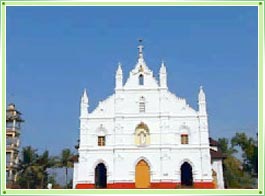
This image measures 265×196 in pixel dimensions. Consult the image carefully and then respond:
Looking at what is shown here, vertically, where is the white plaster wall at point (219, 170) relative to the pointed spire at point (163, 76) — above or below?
below

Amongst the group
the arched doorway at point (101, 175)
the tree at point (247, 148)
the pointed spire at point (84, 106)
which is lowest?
the arched doorway at point (101, 175)

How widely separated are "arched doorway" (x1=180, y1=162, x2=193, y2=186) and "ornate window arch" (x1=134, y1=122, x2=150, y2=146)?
207cm

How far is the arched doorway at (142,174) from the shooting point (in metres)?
18.8

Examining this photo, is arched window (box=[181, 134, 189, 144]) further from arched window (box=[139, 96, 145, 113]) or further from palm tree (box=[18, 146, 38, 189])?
palm tree (box=[18, 146, 38, 189])

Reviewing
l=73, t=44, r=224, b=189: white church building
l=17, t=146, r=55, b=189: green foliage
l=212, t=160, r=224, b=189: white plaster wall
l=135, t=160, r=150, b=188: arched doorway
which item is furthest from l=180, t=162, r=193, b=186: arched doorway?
l=17, t=146, r=55, b=189: green foliage

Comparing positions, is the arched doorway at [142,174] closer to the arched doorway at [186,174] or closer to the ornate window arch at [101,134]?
the arched doorway at [186,174]

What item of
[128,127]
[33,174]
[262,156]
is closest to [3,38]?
[262,156]

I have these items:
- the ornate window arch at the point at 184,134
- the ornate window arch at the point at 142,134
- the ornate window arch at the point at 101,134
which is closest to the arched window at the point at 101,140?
the ornate window arch at the point at 101,134

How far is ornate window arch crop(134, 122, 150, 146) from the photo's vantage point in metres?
19.5

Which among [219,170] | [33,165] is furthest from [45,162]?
[219,170]

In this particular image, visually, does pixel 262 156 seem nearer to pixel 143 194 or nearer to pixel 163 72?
pixel 143 194

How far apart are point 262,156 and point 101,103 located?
44.2 ft

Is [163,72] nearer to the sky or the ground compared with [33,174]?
nearer to the sky

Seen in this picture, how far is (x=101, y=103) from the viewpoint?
2031cm
